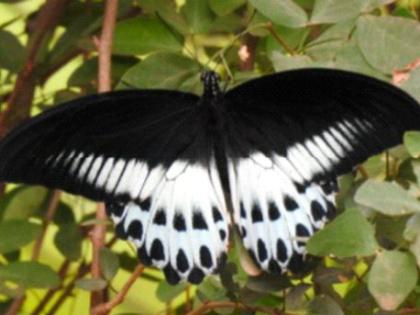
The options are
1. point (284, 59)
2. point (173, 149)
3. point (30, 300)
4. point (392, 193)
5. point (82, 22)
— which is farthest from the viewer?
point (30, 300)

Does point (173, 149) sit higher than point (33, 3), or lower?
lower

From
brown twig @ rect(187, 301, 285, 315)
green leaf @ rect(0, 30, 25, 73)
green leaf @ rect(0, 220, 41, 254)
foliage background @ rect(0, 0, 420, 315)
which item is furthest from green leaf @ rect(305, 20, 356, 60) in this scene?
green leaf @ rect(0, 30, 25, 73)

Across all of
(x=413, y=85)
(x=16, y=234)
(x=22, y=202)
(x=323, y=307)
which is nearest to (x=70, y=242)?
(x=22, y=202)

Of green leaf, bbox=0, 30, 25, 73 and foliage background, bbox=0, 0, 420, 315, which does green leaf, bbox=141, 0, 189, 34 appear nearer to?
foliage background, bbox=0, 0, 420, 315

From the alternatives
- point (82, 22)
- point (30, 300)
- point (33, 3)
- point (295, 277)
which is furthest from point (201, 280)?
point (30, 300)

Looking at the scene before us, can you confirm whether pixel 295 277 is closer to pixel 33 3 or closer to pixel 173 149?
pixel 173 149

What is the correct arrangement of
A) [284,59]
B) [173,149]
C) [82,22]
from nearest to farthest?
1. [284,59]
2. [173,149]
3. [82,22]

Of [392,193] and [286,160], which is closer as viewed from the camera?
[392,193]
